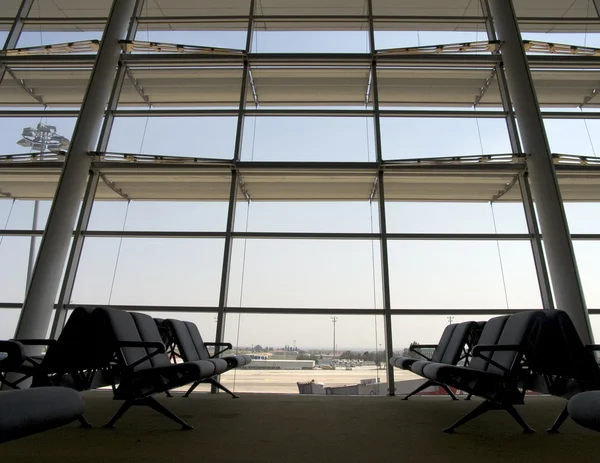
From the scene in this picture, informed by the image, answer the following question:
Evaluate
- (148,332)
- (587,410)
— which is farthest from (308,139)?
(587,410)

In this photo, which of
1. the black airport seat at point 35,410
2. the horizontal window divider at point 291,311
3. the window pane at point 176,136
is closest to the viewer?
the black airport seat at point 35,410

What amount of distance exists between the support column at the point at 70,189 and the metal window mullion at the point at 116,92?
0.45ft

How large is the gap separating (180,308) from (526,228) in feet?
17.0

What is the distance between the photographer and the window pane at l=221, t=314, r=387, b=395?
5.14m

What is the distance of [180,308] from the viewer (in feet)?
17.1

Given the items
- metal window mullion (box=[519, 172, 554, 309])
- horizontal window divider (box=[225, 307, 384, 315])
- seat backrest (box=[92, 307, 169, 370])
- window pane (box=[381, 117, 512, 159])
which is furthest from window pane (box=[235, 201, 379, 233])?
seat backrest (box=[92, 307, 169, 370])

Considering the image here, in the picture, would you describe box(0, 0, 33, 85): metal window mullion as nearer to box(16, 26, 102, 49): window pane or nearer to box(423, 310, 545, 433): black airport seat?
box(16, 26, 102, 49): window pane

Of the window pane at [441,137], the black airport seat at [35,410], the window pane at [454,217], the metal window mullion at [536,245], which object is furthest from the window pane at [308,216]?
the black airport seat at [35,410]

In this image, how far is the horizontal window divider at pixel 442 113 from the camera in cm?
640

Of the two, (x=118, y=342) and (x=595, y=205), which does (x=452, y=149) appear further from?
(x=118, y=342)

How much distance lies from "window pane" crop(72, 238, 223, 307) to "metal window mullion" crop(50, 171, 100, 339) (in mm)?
→ 79

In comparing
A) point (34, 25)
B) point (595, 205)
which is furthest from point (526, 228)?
point (34, 25)

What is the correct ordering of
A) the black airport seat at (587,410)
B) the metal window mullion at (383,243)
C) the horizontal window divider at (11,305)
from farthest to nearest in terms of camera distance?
1. the horizontal window divider at (11,305)
2. the metal window mullion at (383,243)
3. the black airport seat at (587,410)

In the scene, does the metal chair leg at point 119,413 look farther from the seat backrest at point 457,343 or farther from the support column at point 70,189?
the support column at point 70,189
